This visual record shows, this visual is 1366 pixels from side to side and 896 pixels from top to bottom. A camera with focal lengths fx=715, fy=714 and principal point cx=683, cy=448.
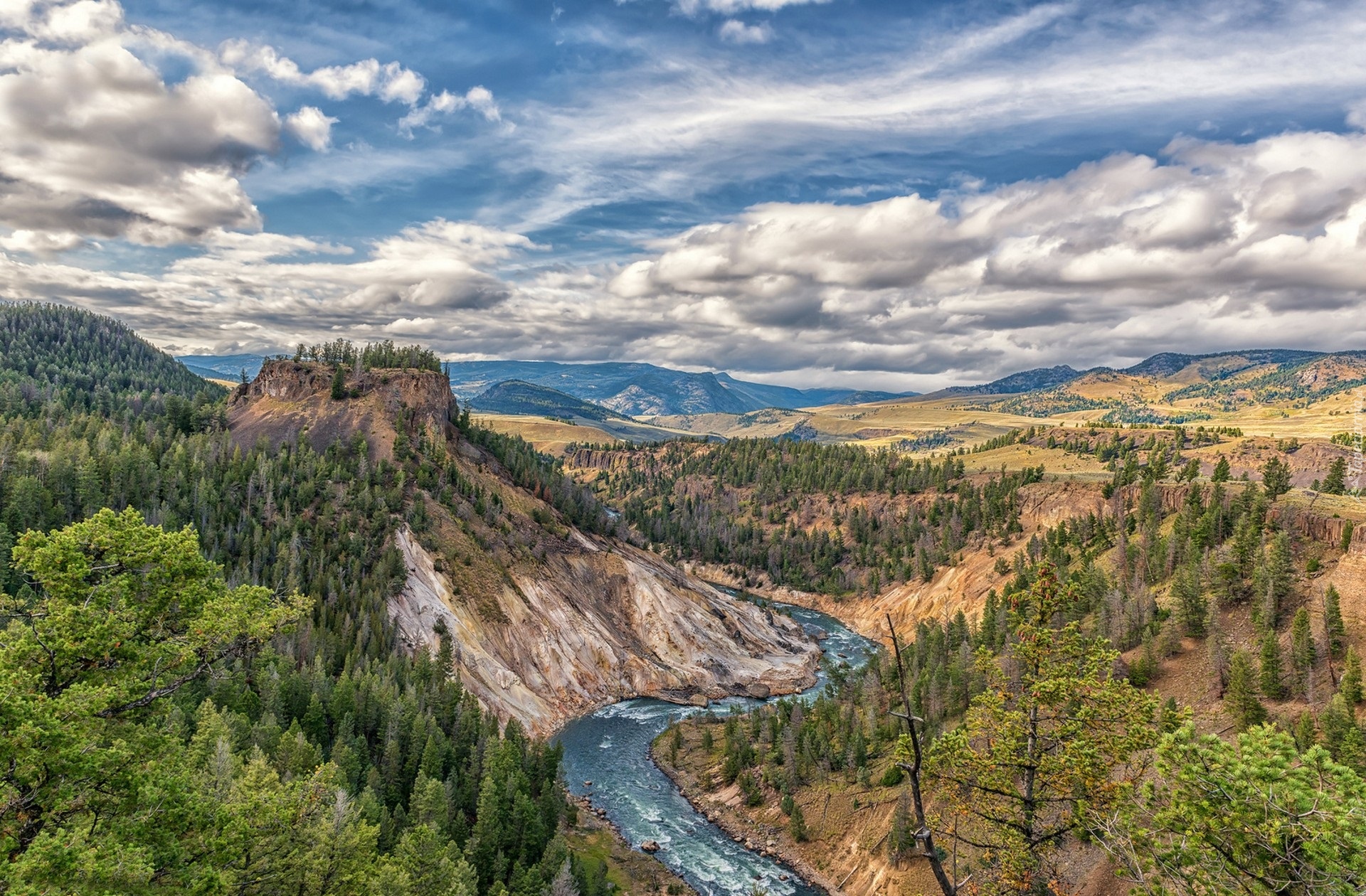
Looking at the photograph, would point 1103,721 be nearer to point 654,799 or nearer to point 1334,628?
point 1334,628

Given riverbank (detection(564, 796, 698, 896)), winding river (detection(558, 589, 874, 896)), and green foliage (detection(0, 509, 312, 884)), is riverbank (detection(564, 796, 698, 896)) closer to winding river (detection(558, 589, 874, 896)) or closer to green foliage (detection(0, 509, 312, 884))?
winding river (detection(558, 589, 874, 896))

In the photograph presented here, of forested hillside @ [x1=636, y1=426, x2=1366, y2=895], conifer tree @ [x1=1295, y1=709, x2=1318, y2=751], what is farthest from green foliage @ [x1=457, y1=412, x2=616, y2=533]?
conifer tree @ [x1=1295, y1=709, x2=1318, y2=751]

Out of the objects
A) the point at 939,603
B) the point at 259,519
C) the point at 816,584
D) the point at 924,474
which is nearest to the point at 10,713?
the point at 259,519

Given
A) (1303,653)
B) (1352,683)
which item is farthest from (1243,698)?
(1303,653)

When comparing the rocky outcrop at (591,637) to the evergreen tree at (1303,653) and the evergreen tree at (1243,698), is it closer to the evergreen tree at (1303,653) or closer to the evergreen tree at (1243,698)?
the evergreen tree at (1243,698)

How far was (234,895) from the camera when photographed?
17625mm

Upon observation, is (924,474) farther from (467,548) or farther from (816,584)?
(467,548)

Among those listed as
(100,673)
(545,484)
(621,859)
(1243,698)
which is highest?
(100,673)

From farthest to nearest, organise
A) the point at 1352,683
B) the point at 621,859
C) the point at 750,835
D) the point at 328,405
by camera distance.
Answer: the point at 328,405, the point at 750,835, the point at 621,859, the point at 1352,683

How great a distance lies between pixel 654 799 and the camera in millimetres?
71625

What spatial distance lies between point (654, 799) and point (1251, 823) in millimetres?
66022

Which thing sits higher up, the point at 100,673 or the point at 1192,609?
the point at 100,673

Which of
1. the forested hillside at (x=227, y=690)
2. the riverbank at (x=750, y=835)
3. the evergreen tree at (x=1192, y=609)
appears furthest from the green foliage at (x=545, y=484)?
the evergreen tree at (x=1192, y=609)

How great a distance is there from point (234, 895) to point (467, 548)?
8977cm
